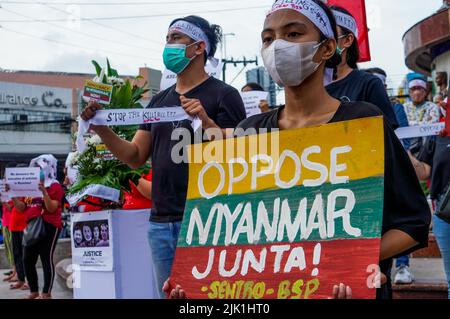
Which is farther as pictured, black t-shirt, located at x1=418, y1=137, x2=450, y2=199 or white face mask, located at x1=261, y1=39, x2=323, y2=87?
black t-shirt, located at x1=418, y1=137, x2=450, y2=199

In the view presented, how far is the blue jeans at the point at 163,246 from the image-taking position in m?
3.42

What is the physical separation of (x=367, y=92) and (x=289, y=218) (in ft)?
4.18

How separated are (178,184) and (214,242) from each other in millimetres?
1226

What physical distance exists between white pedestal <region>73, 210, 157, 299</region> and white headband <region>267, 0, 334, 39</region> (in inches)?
121

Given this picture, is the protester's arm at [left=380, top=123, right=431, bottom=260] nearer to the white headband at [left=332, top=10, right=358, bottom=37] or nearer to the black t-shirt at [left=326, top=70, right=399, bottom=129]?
the black t-shirt at [left=326, top=70, right=399, bottom=129]

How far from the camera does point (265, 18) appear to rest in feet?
8.00

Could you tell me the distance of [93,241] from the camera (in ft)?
17.2

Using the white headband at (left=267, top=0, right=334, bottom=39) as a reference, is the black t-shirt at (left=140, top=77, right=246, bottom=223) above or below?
below

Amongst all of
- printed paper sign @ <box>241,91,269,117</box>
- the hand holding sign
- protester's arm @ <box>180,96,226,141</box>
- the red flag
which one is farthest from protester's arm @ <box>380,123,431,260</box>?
printed paper sign @ <box>241,91,269,117</box>

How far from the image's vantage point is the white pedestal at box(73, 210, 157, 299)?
5.11 m

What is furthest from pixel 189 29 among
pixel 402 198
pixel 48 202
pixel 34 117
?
pixel 34 117
